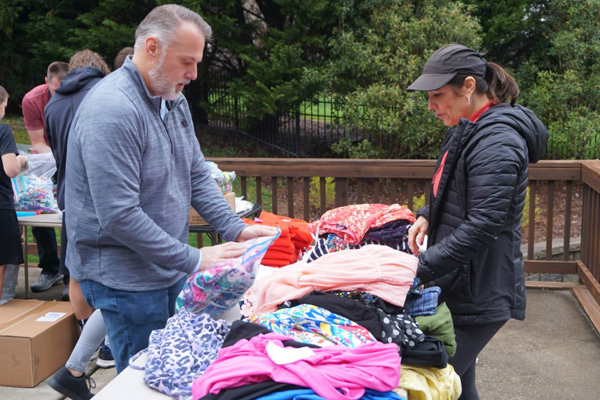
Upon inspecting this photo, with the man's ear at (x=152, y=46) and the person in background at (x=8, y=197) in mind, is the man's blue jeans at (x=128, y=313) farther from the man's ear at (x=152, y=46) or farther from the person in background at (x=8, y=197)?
the person in background at (x=8, y=197)

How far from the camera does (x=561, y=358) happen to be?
3992 millimetres

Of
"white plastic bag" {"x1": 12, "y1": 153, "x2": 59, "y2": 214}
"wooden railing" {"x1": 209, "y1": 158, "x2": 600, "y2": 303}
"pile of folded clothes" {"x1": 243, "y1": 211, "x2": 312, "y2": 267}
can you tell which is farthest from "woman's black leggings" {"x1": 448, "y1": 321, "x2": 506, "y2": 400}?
"white plastic bag" {"x1": 12, "y1": 153, "x2": 59, "y2": 214}

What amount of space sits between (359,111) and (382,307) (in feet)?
25.5

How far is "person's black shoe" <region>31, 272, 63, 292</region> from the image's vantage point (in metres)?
5.34

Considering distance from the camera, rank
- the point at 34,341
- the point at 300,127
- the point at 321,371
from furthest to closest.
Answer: the point at 300,127 < the point at 34,341 < the point at 321,371

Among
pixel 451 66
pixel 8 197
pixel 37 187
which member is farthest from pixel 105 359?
pixel 451 66

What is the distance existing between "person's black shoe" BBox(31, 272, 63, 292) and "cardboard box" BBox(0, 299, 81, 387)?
1224mm

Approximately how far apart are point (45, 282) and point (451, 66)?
4371mm

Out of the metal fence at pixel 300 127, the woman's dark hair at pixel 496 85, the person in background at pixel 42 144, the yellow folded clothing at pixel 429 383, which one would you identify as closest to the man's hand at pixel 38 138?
the person in background at pixel 42 144

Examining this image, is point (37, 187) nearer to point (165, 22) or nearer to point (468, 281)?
point (165, 22)

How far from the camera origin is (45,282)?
5.40 meters

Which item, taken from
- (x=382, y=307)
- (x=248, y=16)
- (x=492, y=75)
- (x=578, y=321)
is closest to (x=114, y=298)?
(x=382, y=307)

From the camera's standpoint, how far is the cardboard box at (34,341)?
3.64m

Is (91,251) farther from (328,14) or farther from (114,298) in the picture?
(328,14)
